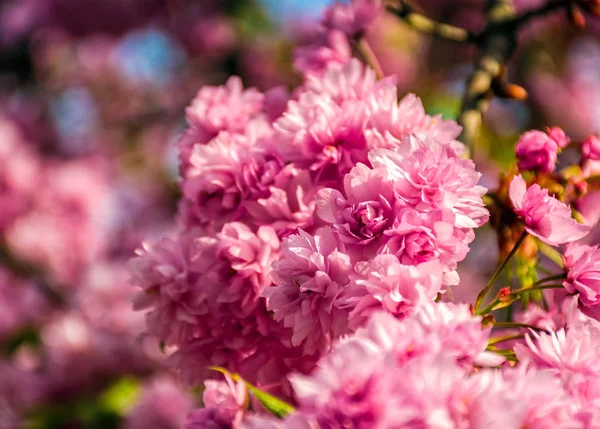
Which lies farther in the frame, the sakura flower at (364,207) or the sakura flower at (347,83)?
the sakura flower at (347,83)

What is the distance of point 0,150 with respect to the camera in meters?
3.93

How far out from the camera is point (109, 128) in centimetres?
468

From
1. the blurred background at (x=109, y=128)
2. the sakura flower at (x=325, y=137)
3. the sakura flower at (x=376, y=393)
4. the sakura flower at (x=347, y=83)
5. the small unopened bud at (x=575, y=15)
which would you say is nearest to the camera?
the sakura flower at (x=376, y=393)

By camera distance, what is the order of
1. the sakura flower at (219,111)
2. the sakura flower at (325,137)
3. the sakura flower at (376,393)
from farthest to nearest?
1. the sakura flower at (219,111)
2. the sakura flower at (325,137)
3. the sakura flower at (376,393)

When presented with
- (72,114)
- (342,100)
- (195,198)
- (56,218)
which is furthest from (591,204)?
(72,114)

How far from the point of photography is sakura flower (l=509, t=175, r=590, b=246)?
2.83 ft

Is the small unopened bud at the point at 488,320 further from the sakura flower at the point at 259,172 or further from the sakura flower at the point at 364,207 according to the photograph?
the sakura flower at the point at 259,172

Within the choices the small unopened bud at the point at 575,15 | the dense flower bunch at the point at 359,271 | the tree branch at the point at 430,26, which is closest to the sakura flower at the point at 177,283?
the dense flower bunch at the point at 359,271

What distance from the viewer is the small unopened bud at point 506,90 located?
1.23 metres

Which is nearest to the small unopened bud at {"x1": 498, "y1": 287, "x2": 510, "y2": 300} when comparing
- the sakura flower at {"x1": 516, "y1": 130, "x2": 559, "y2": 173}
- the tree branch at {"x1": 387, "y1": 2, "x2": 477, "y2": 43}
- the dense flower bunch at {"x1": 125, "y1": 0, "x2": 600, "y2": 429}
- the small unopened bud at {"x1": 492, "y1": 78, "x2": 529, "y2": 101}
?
the dense flower bunch at {"x1": 125, "y1": 0, "x2": 600, "y2": 429}

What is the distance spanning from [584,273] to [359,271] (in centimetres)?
30

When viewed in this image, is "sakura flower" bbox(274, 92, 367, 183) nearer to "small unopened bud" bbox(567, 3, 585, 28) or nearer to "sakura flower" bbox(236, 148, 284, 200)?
"sakura flower" bbox(236, 148, 284, 200)

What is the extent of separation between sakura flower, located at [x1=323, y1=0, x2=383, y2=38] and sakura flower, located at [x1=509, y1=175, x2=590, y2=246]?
0.64 metres

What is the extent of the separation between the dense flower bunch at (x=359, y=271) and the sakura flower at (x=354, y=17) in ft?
0.89
